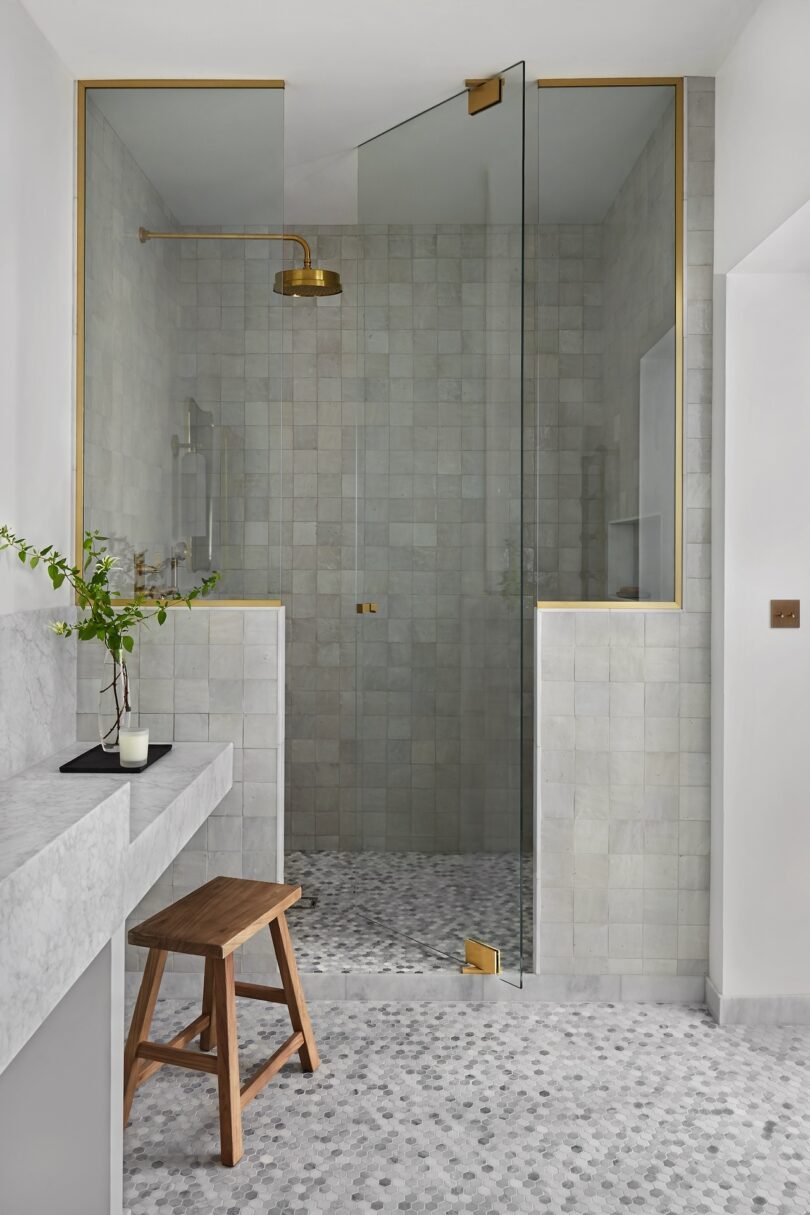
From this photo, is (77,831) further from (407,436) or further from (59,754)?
(407,436)

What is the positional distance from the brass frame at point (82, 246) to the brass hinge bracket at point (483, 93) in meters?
0.58

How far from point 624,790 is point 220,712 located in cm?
128

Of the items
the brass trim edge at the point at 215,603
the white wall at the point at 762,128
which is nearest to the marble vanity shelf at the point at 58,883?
the brass trim edge at the point at 215,603

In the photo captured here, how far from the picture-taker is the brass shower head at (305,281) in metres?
3.01

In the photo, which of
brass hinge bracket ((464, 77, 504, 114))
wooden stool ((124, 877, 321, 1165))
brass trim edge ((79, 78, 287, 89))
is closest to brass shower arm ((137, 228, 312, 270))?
brass trim edge ((79, 78, 287, 89))

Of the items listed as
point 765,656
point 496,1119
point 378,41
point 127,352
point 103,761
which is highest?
point 378,41

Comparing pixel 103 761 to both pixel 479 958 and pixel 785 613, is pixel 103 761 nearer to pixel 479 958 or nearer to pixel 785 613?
pixel 479 958

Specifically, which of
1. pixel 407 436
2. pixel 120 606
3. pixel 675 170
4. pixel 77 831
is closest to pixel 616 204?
pixel 675 170

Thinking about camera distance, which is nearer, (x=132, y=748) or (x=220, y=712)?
(x=132, y=748)

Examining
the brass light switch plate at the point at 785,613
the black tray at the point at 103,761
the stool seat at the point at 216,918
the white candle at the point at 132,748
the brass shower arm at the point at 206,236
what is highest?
the brass shower arm at the point at 206,236

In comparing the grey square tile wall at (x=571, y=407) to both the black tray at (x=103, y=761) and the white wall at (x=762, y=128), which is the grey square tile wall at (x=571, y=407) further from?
the black tray at (x=103, y=761)

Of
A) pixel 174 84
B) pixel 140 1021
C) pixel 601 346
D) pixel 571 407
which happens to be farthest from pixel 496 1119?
pixel 174 84

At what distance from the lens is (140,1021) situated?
2.36 m

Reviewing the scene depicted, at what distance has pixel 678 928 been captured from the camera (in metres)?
2.94
